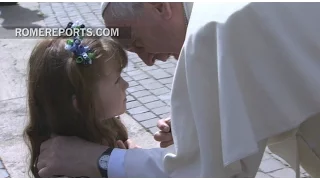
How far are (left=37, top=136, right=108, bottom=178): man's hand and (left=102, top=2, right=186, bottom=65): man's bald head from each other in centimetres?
39

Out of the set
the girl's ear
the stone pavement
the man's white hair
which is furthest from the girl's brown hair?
the stone pavement

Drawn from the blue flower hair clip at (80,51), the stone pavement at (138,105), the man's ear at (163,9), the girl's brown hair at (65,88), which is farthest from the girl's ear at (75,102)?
the stone pavement at (138,105)

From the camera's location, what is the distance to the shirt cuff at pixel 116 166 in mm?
1556

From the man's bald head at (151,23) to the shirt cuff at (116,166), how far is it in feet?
1.39

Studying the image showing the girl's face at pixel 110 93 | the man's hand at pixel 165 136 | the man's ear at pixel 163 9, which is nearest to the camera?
the man's ear at pixel 163 9

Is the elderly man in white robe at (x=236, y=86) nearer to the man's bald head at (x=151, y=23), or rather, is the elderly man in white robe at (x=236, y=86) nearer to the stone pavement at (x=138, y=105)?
the man's bald head at (x=151, y=23)

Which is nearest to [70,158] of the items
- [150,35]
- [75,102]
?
[75,102]

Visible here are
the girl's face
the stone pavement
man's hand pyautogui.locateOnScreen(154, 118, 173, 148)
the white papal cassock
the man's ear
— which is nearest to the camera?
the white papal cassock

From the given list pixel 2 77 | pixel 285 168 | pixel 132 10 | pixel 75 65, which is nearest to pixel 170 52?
pixel 132 10

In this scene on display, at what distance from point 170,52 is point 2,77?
3.05 metres

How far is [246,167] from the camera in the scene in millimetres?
1421

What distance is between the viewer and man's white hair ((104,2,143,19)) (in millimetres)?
1725

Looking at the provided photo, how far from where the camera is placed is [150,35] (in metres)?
1.77

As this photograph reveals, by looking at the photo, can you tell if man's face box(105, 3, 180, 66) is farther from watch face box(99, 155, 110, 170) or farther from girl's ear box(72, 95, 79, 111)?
watch face box(99, 155, 110, 170)
